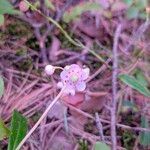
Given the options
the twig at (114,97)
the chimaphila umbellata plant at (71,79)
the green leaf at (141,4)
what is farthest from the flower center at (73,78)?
the green leaf at (141,4)

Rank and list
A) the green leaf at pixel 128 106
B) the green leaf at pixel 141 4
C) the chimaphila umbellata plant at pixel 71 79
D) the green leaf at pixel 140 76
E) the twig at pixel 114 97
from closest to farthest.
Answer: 1. the chimaphila umbellata plant at pixel 71 79
2. the twig at pixel 114 97
3. the green leaf at pixel 128 106
4. the green leaf at pixel 140 76
5. the green leaf at pixel 141 4

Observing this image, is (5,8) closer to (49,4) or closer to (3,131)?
(49,4)

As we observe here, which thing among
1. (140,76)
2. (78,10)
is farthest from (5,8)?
(140,76)

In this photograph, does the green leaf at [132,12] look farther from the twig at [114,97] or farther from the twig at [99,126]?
the twig at [99,126]

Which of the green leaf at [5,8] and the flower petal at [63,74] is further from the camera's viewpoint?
the green leaf at [5,8]

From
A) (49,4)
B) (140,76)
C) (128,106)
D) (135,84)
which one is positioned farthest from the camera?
(49,4)
